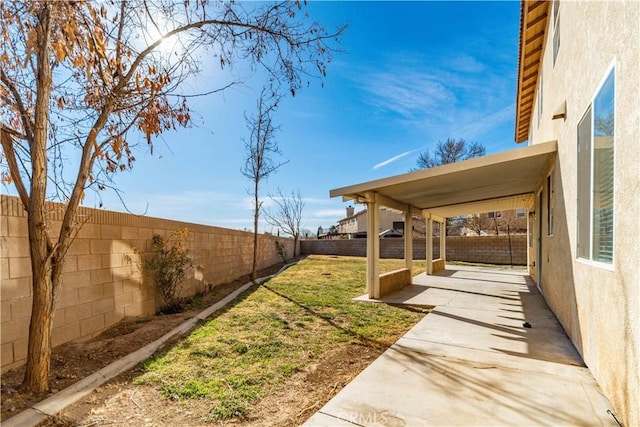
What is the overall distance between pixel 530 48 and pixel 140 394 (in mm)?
11220

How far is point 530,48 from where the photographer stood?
886 centimetres

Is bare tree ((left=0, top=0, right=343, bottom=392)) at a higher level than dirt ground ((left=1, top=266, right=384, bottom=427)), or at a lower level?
higher

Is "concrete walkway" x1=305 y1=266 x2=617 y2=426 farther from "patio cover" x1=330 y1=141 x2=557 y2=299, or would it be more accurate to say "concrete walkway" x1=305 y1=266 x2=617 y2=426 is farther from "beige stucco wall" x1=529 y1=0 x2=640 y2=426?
"patio cover" x1=330 y1=141 x2=557 y2=299

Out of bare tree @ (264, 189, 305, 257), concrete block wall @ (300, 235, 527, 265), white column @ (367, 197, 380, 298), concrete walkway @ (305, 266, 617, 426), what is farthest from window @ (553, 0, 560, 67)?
bare tree @ (264, 189, 305, 257)

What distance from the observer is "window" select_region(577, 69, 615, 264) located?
294 cm

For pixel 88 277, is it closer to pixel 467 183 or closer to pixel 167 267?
pixel 167 267

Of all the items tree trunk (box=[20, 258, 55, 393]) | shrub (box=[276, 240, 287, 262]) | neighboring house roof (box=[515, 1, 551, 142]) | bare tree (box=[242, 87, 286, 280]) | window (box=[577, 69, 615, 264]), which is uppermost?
neighboring house roof (box=[515, 1, 551, 142])

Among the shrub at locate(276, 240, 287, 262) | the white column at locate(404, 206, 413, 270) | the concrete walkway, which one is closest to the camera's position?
the concrete walkway

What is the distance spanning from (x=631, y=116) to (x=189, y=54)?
172 inches

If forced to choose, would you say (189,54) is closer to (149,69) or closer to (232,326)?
(149,69)

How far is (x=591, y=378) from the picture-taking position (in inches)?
137

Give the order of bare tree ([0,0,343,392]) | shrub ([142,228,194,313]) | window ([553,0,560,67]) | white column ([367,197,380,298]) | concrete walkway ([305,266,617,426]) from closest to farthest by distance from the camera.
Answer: concrete walkway ([305,266,617,426]), bare tree ([0,0,343,392]), window ([553,0,560,67]), shrub ([142,228,194,313]), white column ([367,197,380,298])

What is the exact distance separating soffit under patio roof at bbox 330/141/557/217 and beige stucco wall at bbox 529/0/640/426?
1140 mm

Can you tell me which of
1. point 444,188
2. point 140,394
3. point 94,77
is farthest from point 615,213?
point 444,188
